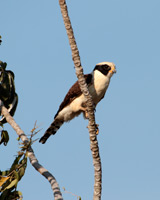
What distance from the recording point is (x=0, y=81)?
170 inches

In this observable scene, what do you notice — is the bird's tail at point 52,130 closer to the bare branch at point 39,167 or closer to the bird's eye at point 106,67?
the bird's eye at point 106,67

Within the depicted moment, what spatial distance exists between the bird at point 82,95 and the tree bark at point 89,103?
5.38ft

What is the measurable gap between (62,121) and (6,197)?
3119 mm

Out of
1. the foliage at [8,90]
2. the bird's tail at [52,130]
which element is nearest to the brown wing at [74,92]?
the bird's tail at [52,130]

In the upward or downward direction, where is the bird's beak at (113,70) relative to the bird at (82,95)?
upward

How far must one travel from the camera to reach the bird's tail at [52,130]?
22.1 ft

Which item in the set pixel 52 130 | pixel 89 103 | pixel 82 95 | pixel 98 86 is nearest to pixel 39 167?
pixel 89 103

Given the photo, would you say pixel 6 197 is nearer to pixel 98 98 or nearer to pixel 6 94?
pixel 6 94

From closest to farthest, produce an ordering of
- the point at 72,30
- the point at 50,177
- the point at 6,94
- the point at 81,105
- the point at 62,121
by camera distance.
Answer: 1. the point at 50,177
2. the point at 72,30
3. the point at 6,94
4. the point at 81,105
5. the point at 62,121

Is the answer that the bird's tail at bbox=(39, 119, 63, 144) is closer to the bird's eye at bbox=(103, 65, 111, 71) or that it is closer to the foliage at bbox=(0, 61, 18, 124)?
the bird's eye at bbox=(103, 65, 111, 71)

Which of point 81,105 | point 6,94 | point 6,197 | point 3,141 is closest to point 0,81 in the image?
point 6,94

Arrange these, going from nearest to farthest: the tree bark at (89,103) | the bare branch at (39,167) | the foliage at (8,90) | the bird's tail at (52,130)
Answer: the bare branch at (39,167) < the tree bark at (89,103) < the foliage at (8,90) < the bird's tail at (52,130)

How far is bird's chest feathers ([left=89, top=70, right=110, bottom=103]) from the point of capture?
6.29 metres

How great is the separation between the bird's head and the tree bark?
2.11 m
